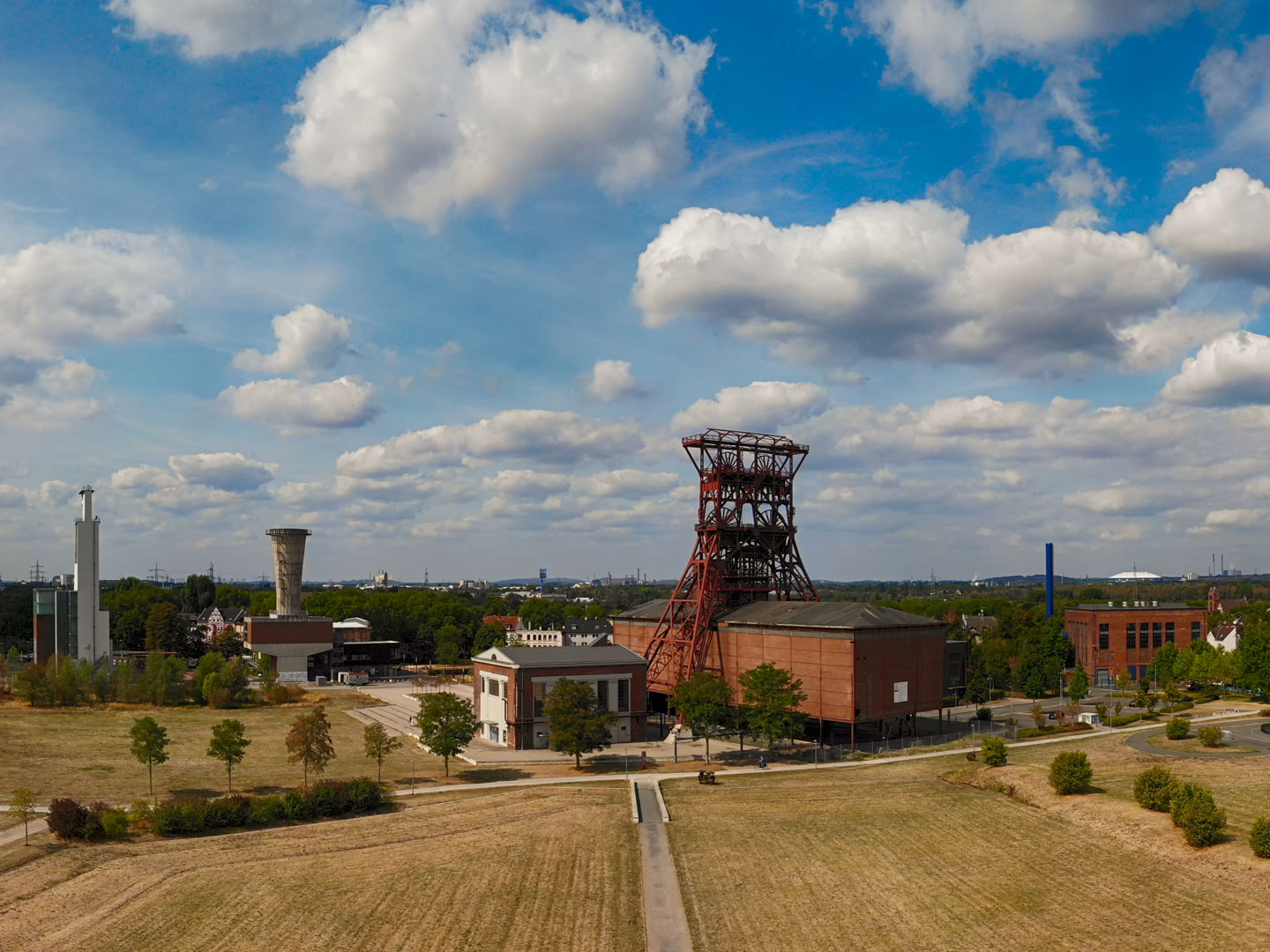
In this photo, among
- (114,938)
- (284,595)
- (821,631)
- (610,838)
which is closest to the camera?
(114,938)

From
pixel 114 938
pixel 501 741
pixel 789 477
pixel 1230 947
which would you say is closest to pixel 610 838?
pixel 114 938

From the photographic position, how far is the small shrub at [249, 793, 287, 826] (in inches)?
2194

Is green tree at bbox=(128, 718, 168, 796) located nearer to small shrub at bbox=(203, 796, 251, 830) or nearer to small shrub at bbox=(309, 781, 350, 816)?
small shrub at bbox=(203, 796, 251, 830)

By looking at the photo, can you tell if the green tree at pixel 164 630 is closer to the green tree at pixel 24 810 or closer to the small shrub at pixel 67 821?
the green tree at pixel 24 810

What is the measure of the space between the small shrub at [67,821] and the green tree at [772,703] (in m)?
47.7

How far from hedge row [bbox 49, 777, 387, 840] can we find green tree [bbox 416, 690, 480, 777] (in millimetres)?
8834

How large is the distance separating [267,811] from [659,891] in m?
27.0

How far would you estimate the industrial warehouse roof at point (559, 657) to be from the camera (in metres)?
83.9

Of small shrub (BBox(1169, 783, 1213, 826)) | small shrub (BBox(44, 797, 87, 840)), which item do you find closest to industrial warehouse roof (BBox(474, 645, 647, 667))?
small shrub (BBox(44, 797, 87, 840))

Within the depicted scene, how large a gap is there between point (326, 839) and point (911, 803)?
35.5 m

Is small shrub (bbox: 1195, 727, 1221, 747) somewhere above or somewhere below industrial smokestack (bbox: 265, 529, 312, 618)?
below

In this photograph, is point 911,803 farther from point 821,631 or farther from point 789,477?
point 789,477

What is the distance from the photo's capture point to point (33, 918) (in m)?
39.3

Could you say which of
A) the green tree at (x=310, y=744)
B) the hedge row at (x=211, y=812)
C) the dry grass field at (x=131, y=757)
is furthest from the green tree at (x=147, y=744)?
the green tree at (x=310, y=744)
